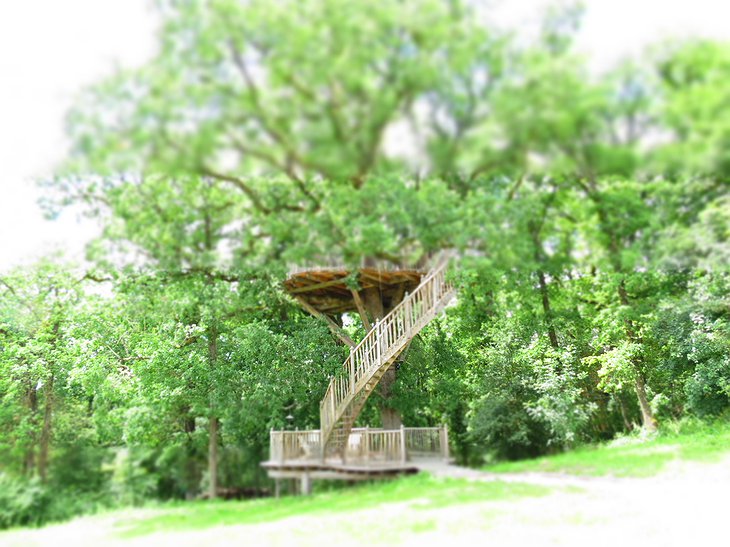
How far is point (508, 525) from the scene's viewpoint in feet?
21.8

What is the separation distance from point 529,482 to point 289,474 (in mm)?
4193

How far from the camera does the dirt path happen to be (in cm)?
636

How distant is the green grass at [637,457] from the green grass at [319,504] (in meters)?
1.73

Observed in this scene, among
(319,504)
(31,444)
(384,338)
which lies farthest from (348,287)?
(31,444)

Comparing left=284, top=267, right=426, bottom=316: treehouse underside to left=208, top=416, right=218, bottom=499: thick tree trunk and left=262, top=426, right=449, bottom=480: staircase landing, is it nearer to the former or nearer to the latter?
left=262, top=426, right=449, bottom=480: staircase landing

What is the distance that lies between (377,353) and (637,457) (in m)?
5.42

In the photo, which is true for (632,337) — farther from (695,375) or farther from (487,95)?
(487,95)

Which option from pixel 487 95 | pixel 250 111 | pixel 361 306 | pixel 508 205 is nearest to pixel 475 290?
pixel 361 306

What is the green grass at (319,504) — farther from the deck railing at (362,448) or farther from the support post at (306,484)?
the deck railing at (362,448)

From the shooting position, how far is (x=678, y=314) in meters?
14.9

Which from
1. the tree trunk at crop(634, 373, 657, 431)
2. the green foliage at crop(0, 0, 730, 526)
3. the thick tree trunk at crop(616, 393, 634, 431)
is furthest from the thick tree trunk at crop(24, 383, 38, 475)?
the thick tree trunk at crop(616, 393, 634, 431)

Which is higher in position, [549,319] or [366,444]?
[549,319]

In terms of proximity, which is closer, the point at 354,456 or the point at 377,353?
the point at 354,456

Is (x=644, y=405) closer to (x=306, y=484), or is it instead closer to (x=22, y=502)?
(x=306, y=484)
